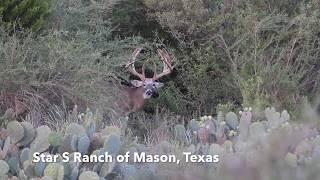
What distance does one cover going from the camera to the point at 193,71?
8.20 m

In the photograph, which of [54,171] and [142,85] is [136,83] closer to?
[142,85]

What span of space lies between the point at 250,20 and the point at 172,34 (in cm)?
117

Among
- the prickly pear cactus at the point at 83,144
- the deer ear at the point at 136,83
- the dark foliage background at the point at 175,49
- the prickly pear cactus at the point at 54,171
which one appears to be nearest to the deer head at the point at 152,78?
the deer ear at the point at 136,83

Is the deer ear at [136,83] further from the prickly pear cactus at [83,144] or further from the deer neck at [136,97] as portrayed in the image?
the prickly pear cactus at [83,144]

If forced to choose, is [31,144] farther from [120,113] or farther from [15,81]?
[120,113]

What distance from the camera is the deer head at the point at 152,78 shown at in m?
8.00

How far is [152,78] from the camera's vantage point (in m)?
8.23

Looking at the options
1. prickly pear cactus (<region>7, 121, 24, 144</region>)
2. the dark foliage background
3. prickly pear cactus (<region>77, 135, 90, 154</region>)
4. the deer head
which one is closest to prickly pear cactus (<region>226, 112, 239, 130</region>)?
the dark foliage background

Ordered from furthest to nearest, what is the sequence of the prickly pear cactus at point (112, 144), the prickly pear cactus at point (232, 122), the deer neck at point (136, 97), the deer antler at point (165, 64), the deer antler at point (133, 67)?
the deer antler at point (165, 64) → the deer antler at point (133, 67) → the deer neck at point (136, 97) → the prickly pear cactus at point (232, 122) → the prickly pear cactus at point (112, 144)

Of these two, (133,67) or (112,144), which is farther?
(133,67)

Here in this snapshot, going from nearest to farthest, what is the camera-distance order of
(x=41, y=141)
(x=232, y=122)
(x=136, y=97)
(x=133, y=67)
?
(x=41, y=141) → (x=232, y=122) → (x=136, y=97) → (x=133, y=67)

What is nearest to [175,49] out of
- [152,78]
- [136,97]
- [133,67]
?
[152,78]

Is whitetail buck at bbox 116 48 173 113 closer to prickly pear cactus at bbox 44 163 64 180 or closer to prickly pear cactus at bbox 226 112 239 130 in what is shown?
prickly pear cactus at bbox 226 112 239 130

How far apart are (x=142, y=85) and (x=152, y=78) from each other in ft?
0.82
